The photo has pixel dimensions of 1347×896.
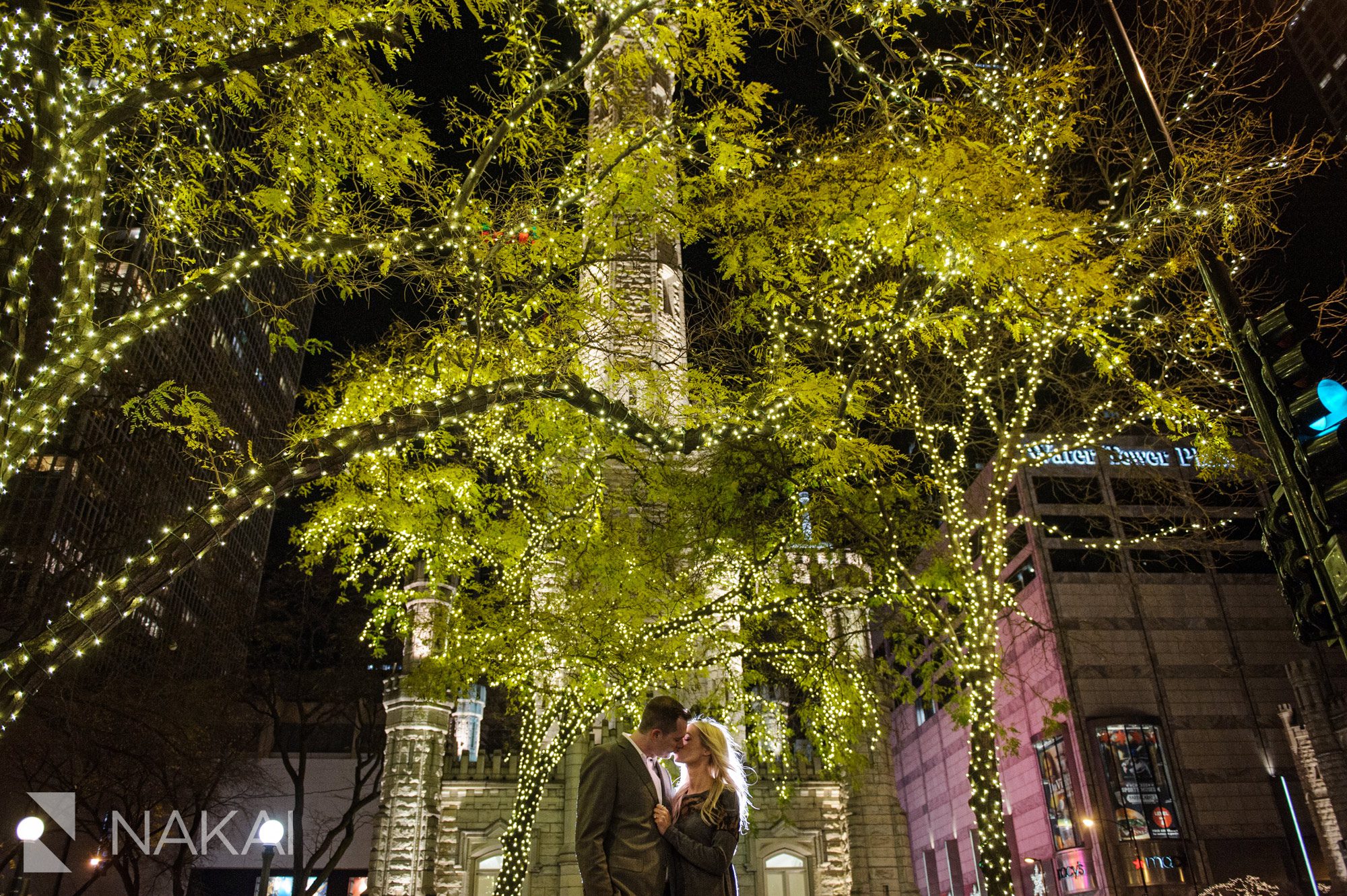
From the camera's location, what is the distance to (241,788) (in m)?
36.4

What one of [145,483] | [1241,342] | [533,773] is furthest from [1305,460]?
[145,483]

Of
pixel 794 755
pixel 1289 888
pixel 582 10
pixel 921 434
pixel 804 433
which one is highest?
pixel 582 10

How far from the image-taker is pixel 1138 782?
122 feet

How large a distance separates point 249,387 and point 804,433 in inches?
1769

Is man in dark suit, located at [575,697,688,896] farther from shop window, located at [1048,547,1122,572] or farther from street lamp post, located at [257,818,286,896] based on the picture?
shop window, located at [1048,547,1122,572]

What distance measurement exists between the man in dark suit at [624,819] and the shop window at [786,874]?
72.2ft

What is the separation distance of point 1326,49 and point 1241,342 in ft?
136

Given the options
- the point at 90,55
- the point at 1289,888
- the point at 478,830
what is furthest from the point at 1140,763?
the point at 90,55

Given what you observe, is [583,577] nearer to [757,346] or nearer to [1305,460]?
[757,346]

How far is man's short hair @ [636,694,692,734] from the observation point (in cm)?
459

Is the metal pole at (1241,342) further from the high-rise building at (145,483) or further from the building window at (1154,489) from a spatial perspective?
the high-rise building at (145,483)

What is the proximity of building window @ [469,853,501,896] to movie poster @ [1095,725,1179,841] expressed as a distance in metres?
28.1

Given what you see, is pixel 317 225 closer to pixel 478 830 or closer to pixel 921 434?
pixel 921 434

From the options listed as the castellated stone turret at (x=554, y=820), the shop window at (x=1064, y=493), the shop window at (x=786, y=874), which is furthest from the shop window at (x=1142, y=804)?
the shop window at (x=786, y=874)
